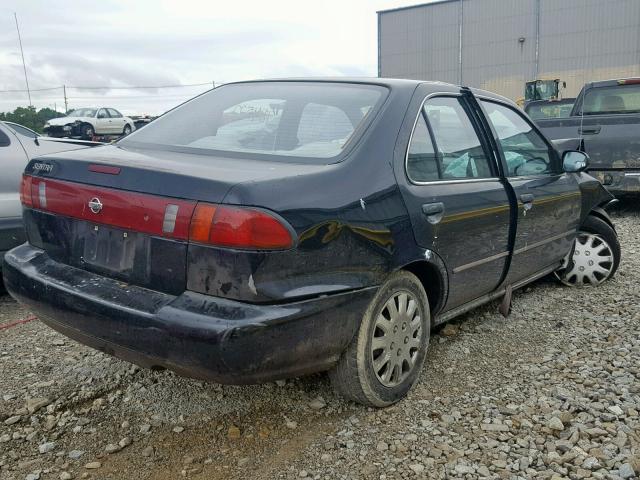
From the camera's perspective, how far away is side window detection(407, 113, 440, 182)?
3.01 metres

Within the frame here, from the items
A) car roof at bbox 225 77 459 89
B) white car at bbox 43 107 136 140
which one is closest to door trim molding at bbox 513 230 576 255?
car roof at bbox 225 77 459 89

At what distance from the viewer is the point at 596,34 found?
34625 mm

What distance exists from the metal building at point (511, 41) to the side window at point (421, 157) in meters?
34.8

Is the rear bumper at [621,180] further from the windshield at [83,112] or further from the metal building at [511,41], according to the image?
the metal building at [511,41]

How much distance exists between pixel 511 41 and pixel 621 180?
104 feet

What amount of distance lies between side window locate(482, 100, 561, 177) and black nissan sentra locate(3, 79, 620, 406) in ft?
0.25

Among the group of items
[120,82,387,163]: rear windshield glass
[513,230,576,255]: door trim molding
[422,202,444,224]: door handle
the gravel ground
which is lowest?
the gravel ground

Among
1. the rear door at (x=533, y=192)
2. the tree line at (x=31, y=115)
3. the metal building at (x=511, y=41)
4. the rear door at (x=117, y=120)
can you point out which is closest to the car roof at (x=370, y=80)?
the rear door at (x=533, y=192)

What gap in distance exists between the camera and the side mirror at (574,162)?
4445mm

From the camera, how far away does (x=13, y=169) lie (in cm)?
480

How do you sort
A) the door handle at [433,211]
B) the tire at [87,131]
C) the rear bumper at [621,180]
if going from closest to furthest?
the door handle at [433,211] < the rear bumper at [621,180] < the tire at [87,131]

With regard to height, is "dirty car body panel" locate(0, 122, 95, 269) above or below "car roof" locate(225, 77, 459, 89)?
below

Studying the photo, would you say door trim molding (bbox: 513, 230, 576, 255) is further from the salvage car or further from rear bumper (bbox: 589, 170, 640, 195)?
rear bumper (bbox: 589, 170, 640, 195)

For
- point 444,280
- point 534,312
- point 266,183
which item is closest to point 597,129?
point 534,312
